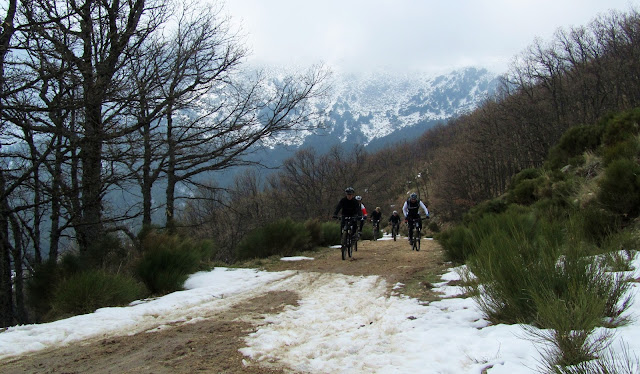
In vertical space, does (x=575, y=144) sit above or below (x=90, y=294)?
above

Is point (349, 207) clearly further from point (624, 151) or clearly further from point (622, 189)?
point (624, 151)

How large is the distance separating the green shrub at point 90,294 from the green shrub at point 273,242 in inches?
269

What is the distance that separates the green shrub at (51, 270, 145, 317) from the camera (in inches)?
207

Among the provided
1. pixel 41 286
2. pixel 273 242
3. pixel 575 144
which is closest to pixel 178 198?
pixel 273 242

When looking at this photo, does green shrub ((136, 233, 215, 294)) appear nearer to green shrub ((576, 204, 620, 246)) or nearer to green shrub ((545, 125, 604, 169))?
green shrub ((576, 204, 620, 246))

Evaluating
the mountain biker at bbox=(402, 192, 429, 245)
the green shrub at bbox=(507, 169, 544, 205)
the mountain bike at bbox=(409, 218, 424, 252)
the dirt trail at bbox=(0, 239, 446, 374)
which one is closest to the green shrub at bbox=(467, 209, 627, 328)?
the dirt trail at bbox=(0, 239, 446, 374)

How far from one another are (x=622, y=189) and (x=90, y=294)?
9.37m

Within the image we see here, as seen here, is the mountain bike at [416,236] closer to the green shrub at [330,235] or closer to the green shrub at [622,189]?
the green shrub at [330,235]

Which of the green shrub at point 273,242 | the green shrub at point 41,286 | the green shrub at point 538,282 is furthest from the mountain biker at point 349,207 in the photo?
the green shrub at point 538,282

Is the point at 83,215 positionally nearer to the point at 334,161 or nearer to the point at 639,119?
the point at 639,119

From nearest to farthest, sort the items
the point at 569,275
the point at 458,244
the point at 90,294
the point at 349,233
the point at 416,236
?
1. the point at 569,275
2. the point at 90,294
3. the point at 458,244
4. the point at 349,233
5. the point at 416,236

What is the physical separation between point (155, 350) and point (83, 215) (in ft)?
21.3

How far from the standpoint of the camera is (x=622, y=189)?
7164 mm

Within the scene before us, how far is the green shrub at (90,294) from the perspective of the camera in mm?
5246
